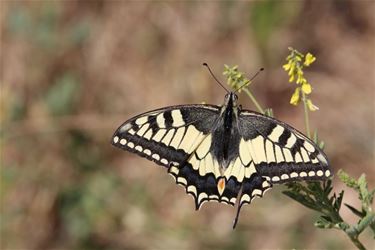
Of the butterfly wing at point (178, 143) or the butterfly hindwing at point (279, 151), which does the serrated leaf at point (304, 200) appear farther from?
the butterfly wing at point (178, 143)

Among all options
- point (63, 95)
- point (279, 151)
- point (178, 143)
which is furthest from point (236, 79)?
point (63, 95)

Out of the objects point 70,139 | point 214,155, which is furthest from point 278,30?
point 214,155

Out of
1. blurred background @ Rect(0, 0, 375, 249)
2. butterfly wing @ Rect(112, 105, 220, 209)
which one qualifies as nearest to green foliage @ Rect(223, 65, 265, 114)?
butterfly wing @ Rect(112, 105, 220, 209)

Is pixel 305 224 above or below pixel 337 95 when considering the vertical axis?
below

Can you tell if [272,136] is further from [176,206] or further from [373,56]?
[373,56]

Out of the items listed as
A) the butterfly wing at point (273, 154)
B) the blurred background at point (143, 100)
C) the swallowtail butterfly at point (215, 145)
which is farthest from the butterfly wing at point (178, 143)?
the blurred background at point (143, 100)

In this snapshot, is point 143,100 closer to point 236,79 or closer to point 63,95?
point 63,95

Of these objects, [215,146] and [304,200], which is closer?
[304,200]

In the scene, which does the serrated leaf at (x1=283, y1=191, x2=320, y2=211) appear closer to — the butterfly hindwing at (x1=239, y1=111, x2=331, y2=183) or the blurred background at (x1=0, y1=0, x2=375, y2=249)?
the butterfly hindwing at (x1=239, y1=111, x2=331, y2=183)
